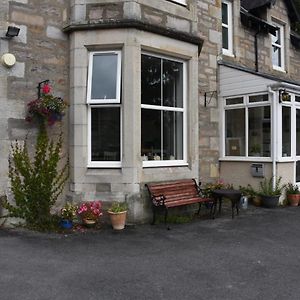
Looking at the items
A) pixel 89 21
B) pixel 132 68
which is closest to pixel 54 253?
pixel 132 68

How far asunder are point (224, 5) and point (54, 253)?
1003cm

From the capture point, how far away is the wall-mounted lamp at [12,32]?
711 cm

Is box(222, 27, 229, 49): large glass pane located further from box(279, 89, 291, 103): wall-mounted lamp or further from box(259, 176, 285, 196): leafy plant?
box(259, 176, 285, 196): leafy plant

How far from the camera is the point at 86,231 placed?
7.09m

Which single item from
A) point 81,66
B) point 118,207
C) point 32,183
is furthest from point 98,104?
point 118,207

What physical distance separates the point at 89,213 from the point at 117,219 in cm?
55

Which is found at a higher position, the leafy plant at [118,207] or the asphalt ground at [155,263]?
the leafy plant at [118,207]

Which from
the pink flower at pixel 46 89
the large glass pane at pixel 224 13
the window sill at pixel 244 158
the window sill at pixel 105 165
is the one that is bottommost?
the window sill at pixel 105 165

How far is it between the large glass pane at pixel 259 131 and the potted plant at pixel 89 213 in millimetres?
5190

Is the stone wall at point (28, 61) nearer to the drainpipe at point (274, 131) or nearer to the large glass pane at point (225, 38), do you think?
the drainpipe at point (274, 131)

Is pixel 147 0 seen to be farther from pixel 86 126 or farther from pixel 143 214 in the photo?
pixel 143 214

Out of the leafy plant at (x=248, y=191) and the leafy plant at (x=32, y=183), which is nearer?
the leafy plant at (x=32, y=183)

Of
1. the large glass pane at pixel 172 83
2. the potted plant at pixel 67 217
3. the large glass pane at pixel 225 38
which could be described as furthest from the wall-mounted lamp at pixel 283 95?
the potted plant at pixel 67 217

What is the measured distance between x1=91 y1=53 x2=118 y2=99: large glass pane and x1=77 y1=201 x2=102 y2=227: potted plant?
221cm
